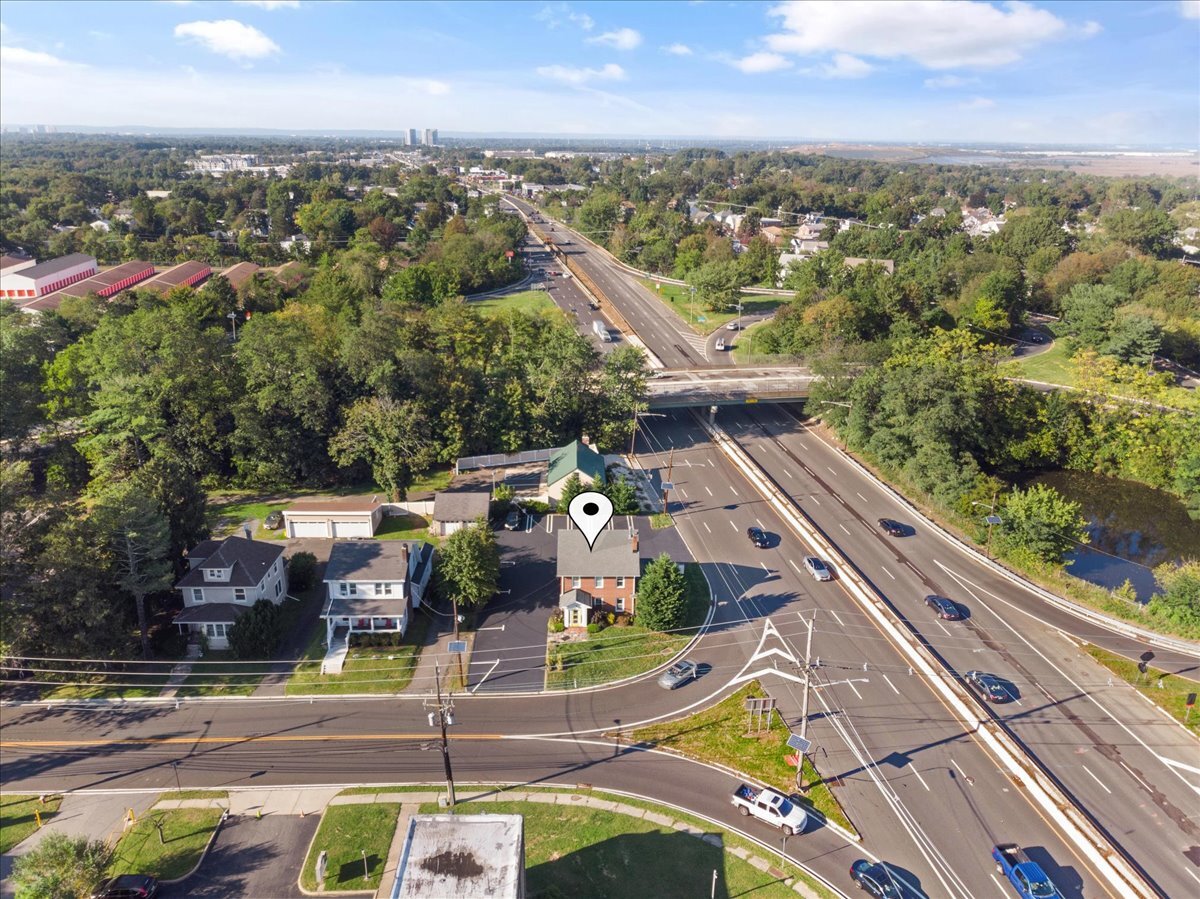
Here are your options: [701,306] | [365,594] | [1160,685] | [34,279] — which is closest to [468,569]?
[365,594]

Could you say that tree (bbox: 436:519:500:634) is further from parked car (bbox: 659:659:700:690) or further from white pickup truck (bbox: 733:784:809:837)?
white pickup truck (bbox: 733:784:809:837)

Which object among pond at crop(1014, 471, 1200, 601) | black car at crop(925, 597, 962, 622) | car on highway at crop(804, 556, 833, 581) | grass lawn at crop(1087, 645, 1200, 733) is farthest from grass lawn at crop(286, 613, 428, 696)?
pond at crop(1014, 471, 1200, 601)

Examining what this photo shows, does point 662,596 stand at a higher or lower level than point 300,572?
higher

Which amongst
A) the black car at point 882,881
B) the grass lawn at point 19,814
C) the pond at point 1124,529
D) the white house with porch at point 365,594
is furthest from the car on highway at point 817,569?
the grass lawn at point 19,814

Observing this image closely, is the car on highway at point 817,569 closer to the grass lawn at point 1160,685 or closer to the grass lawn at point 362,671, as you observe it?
the grass lawn at point 1160,685

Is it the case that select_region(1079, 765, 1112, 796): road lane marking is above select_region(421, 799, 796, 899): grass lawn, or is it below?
above

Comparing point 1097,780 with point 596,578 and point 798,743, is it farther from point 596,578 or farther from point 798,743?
point 596,578

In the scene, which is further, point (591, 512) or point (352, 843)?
point (591, 512)
